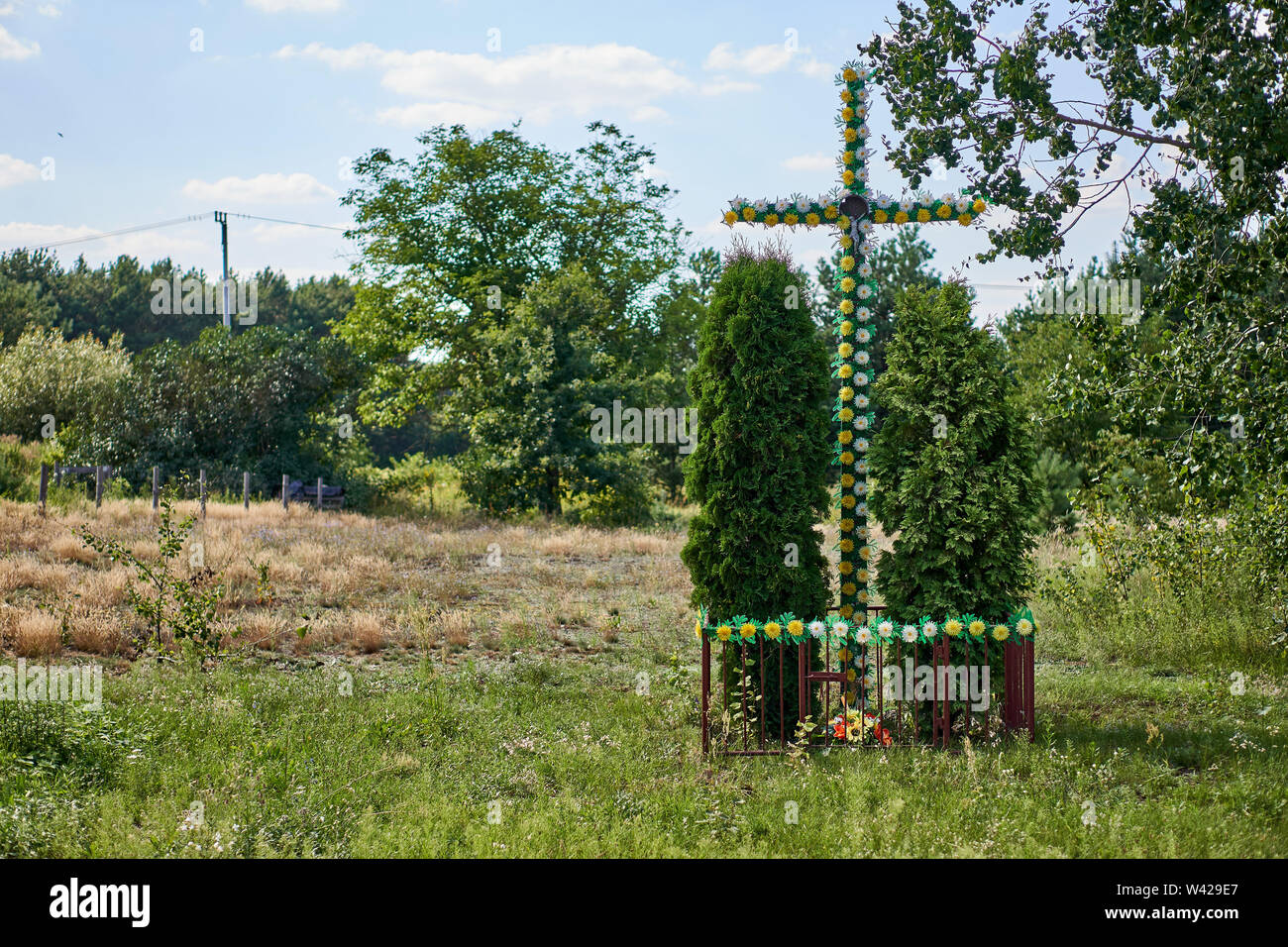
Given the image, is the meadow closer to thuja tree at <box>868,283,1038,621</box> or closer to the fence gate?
the fence gate

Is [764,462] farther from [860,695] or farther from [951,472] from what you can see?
[860,695]

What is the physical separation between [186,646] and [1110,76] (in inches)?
404

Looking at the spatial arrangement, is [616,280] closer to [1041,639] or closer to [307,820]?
[1041,639]

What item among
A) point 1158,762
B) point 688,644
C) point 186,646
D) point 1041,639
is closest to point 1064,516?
point 1041,639

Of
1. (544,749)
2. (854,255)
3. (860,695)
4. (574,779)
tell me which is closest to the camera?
(574,779)

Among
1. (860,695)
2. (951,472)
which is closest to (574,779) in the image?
(860,695)

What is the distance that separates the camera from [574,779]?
6.32 meters

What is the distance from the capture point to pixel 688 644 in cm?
1062

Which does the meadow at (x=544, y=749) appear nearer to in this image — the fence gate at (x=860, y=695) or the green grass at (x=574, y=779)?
the green grass at (x=574, y=779)

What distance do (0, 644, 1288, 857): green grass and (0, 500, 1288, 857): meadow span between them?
0.07ft

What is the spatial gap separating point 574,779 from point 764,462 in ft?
8.74

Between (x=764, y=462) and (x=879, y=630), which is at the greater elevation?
(x=764, y=462)

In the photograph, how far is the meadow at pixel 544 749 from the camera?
5.28 metres
